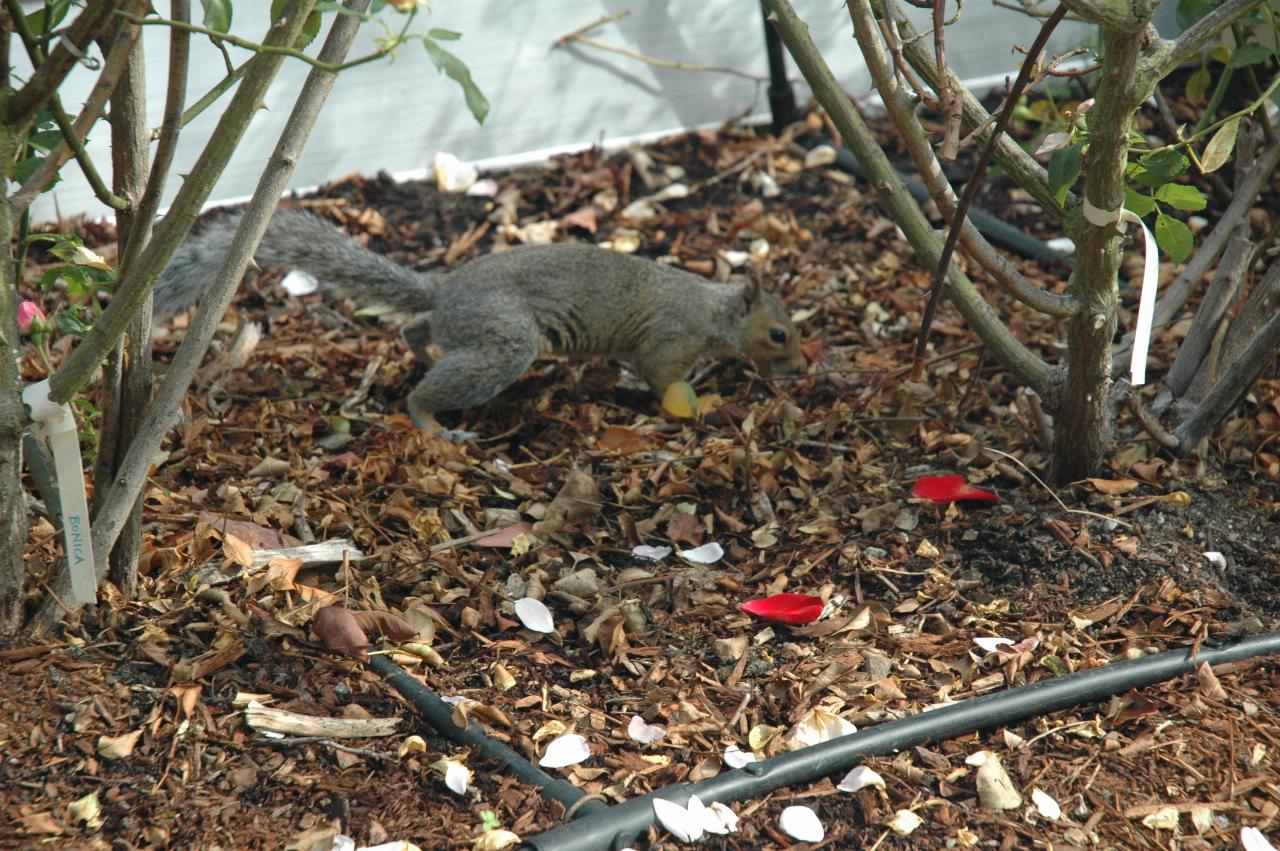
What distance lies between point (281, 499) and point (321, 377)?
1022 mm

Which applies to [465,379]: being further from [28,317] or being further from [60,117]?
[60,117]

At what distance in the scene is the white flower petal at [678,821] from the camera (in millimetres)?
2180

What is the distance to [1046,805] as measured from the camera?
7.59 feet

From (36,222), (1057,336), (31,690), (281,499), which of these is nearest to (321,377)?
(281,499)

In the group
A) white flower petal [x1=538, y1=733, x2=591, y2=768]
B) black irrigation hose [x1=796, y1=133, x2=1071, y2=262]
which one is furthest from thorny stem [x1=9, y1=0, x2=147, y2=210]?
black irrigation hose [x1=796, y1=133, x2=1071, y2=262]

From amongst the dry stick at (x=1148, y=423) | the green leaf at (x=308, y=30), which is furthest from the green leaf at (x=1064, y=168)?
the green leaf at (x=308, y=30)

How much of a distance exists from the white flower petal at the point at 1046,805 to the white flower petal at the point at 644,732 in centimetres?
75

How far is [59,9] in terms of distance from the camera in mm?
2119

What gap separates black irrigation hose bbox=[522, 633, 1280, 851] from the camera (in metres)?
2.14

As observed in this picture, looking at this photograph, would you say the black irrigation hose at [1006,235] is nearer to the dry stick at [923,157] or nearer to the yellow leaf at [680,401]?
the yellow leaf at [680,401]

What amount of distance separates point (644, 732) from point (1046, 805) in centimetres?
81

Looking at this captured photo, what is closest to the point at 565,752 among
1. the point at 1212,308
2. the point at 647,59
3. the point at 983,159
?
the point at 983,159

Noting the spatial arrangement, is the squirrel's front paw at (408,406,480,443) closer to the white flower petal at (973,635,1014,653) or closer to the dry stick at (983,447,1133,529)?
the dry stick at (983,447,1133,529)

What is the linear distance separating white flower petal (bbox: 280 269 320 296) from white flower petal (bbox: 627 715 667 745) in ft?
9.94
